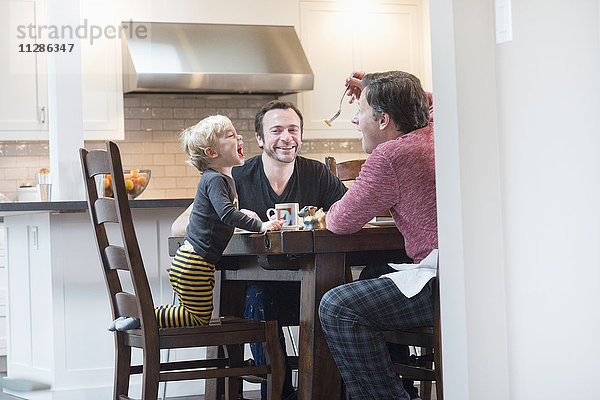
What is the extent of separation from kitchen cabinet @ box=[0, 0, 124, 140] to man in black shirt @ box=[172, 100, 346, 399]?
8.48 ft

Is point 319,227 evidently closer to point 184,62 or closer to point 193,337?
point 193,337

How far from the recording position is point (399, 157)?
2299mm

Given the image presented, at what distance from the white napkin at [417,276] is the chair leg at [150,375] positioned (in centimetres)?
73

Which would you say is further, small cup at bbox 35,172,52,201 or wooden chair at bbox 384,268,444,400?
small cup at bbox 35,172,52,201

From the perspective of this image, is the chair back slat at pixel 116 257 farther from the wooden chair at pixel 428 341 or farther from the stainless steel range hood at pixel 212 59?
the stainless steel range hood at pixel 212 59

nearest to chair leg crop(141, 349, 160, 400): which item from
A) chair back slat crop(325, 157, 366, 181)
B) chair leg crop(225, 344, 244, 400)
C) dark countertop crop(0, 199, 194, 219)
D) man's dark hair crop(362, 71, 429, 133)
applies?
chair leg crop(225, 344, 244, 400)

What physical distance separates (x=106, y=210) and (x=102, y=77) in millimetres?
3369

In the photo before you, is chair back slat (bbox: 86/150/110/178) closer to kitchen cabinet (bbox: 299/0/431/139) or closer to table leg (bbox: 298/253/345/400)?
table leg (bbox: 298/253/345/400)

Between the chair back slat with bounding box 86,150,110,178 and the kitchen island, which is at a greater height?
the chair back slat with bounding box 86,150,110,178

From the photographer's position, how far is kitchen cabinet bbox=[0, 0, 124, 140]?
5742 mm

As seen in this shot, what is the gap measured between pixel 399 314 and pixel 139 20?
159 inches

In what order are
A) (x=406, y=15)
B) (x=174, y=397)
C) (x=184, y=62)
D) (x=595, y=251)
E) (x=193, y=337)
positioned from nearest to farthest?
(x=595, y=251) → (x=193, y=337) → (x=174, y=397) → (x=184, y=62) → (x=406, y=15)

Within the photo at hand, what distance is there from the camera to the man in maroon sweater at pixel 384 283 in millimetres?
2285

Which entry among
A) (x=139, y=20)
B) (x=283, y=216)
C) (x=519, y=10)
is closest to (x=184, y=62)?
(x=139, y=20)
